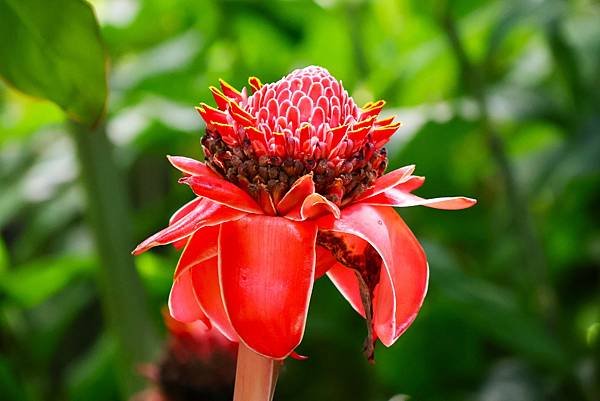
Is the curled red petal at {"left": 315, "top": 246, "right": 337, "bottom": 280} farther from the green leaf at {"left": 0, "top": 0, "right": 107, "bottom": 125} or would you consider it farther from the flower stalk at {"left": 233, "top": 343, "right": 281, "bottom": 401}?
the green leaf at {"left": 0, "top": 0, "right": 107, "bottom": 125}

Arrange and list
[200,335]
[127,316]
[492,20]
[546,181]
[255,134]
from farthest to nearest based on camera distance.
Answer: [492,20] < [546,181] < [127,316] < [200,335] < [255,134]

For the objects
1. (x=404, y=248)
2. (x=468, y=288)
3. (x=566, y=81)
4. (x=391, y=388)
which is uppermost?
(x=404, y=248)

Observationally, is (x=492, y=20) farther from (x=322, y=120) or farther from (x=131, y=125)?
(x=322, y=120)

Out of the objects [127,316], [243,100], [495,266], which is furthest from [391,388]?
[243,100]

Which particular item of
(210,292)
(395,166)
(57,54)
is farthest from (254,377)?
(395,166)

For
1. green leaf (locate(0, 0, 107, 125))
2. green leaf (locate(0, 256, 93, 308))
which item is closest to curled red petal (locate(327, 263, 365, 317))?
green leaf (locate(0, 0, 107, 125))

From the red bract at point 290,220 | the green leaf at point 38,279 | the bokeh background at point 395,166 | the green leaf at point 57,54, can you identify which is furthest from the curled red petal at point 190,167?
the green leaf at point 38,279

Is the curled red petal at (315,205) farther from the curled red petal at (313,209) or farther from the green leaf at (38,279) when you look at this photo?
the green leaf at (38,279)
